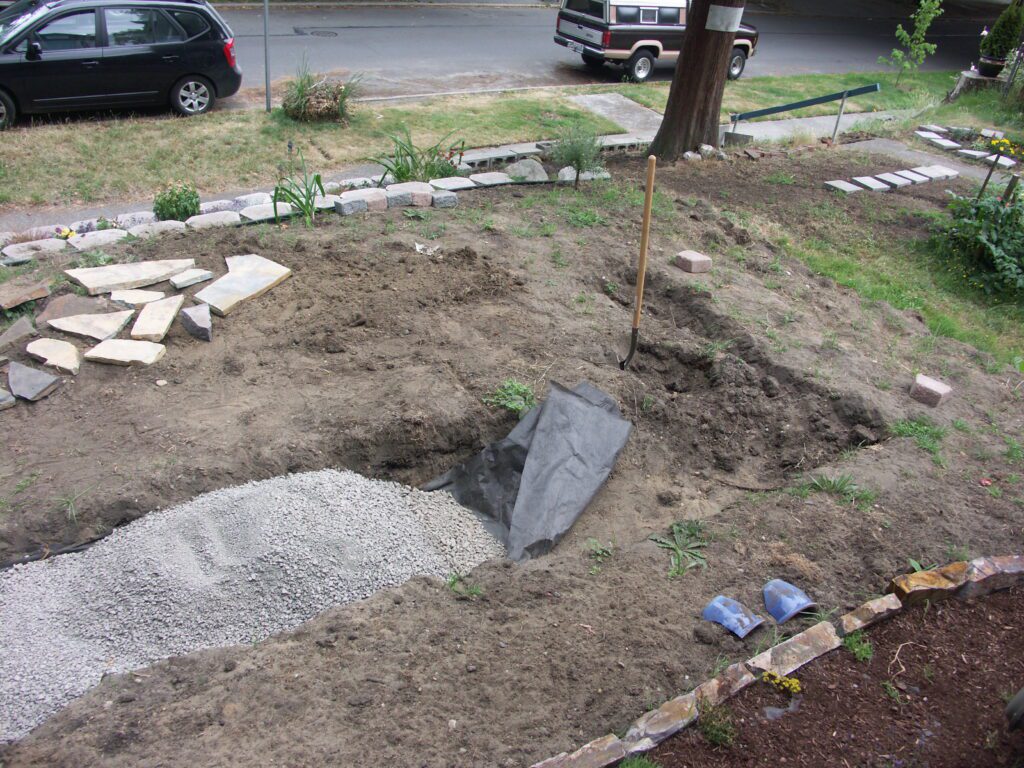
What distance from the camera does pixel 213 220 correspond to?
6.81m

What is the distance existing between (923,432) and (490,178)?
16.6ft

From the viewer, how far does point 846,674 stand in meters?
3.22

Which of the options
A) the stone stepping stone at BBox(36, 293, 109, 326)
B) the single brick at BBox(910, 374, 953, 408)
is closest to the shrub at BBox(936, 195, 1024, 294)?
the single brick at BBox(910, 374, 953, 408)

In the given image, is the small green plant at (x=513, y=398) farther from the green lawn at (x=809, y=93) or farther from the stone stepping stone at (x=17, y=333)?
the green lawn at (x=809, y=93)

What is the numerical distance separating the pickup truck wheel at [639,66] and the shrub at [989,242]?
8.40 meters

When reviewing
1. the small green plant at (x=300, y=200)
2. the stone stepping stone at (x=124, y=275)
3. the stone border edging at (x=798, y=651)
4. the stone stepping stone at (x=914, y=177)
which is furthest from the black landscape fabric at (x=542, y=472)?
the stone stepping stone at (x=914, y=177)

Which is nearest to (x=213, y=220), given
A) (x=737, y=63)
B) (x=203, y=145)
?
(x=203, y=145)

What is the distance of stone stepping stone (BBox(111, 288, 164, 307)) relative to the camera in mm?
5547

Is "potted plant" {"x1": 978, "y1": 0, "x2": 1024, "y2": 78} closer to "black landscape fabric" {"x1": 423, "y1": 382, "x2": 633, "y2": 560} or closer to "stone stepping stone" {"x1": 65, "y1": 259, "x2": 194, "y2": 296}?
"black landscape fabric" {"x1": 423, "y1": 382, "x2": 633, "y2": 560}

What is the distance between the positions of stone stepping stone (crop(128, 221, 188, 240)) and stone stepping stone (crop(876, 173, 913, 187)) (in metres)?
8.52

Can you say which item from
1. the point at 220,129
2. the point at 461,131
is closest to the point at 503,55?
the point at 461,131

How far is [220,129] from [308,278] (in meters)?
5.05

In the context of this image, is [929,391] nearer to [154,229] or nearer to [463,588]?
[463,588]

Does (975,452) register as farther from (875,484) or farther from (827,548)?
(827,548)
